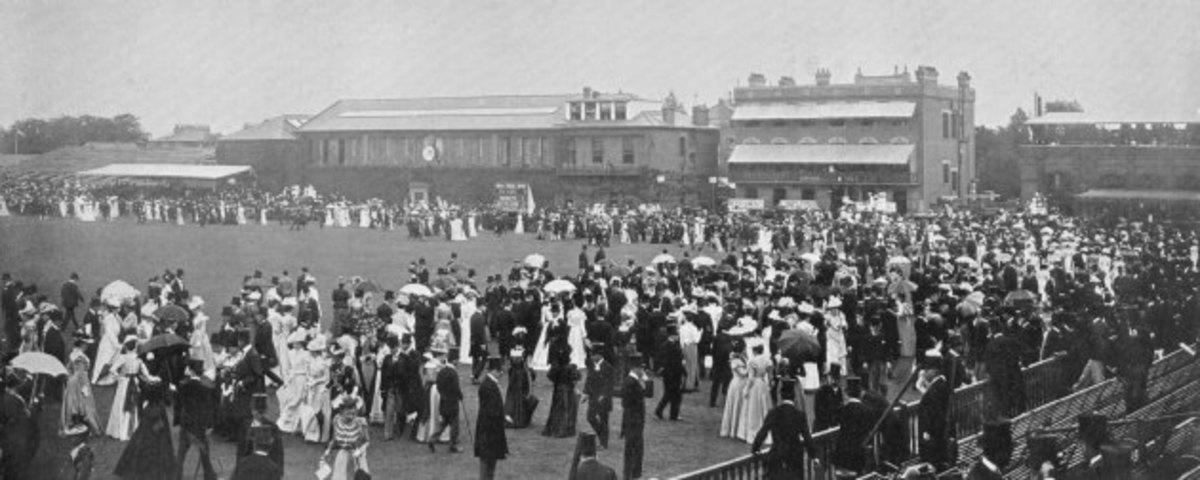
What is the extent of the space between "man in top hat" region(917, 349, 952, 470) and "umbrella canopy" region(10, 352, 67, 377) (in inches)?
347

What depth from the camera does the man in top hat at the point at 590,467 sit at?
8.18 m

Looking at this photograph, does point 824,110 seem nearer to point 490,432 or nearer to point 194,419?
point 490,432

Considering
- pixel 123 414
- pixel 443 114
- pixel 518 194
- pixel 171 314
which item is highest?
pixel 443 114

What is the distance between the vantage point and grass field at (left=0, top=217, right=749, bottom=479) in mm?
12727

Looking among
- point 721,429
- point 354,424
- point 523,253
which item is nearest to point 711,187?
point 523,253

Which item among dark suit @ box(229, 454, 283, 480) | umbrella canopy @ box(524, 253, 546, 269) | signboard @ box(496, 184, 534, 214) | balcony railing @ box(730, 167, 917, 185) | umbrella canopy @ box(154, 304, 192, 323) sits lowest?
dark suit @ box(229, 454, 283, 480)

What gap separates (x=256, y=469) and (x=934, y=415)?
5.91m

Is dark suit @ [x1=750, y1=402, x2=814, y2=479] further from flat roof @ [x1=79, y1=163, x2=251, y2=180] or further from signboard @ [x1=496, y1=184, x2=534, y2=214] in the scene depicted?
flat roof @ [x1=79, y1=163, x2=251, y2=180]

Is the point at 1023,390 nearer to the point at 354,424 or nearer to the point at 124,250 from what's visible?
the point at 354,424

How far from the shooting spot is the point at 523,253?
39.3m

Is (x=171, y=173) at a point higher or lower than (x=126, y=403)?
higher

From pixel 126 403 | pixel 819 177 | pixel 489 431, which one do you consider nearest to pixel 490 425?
pixel 489 431

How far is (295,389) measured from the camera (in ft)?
45.9

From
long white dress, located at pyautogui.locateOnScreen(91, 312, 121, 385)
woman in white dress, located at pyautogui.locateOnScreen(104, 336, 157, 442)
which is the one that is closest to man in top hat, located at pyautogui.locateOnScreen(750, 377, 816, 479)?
woman in white dress, located at pyautogui.locateOnScreen(104, 336, 157, 442)
